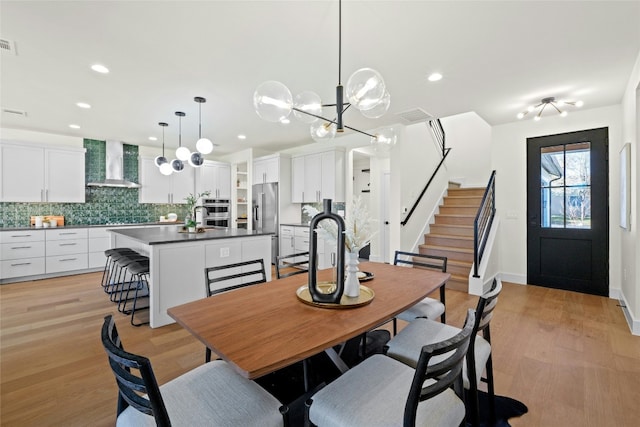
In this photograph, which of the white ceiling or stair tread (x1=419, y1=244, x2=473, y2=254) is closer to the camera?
the white ceiling

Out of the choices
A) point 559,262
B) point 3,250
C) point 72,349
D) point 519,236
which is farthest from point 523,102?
point 3,250

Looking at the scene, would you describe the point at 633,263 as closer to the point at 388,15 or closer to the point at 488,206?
the point at 488,206

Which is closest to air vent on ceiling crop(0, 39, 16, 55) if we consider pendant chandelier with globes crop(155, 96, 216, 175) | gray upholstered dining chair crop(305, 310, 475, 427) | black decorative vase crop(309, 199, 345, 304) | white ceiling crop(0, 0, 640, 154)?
white ceiling crop(0, 0, 640, 154)

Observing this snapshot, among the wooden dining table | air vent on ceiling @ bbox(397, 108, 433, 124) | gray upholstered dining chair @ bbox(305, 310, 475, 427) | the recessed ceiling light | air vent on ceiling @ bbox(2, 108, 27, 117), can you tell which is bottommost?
gray upholstered dining chair @ bbox(305, 310, 475, 427)

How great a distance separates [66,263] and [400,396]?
254 inches

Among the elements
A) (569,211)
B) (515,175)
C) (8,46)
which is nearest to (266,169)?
(8,46)

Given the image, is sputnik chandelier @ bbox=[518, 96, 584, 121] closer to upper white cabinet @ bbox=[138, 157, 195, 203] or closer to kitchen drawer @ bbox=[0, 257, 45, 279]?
upper white cabinet @ bbox=[138, 157, 195, 203]

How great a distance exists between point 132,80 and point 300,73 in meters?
1.92

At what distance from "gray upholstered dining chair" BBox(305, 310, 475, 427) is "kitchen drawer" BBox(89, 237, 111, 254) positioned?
6.16m

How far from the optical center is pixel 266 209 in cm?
664

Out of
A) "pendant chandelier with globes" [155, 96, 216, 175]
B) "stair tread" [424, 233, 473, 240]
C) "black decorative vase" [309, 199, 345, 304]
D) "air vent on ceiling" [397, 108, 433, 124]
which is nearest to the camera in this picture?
"black decorative vase" [309, 199, 345, 304]

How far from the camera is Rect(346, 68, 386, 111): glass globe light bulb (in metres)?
1.69

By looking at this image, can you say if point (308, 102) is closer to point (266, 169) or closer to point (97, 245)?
point (266, 169)

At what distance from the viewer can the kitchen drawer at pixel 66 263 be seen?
5.11 metres
